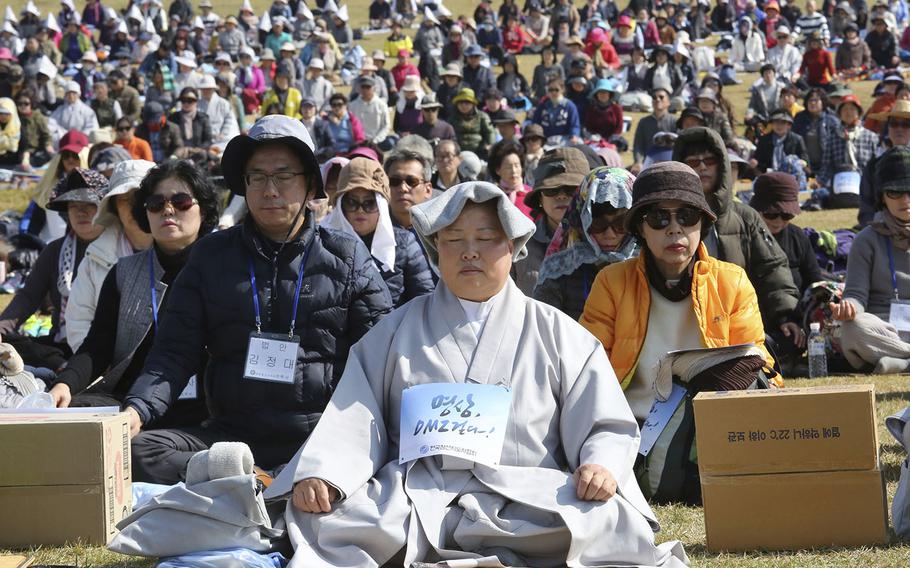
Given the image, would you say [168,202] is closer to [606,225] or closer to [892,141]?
[606,225]

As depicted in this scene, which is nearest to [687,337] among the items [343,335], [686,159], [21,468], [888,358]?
[343,335]

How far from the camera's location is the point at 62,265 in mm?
7656

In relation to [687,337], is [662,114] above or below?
above

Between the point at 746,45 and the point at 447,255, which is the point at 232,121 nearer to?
the point at 746,45

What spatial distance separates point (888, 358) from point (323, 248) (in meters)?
4.59

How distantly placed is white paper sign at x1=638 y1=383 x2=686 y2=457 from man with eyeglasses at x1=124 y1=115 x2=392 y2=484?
48.9 inches

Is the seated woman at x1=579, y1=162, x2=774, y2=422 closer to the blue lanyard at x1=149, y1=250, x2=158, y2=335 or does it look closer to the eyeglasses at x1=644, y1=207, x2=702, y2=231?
the eyeglasses at x1=644, y1=207, x2=702, y2=231

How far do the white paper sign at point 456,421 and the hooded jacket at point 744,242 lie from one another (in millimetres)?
3289

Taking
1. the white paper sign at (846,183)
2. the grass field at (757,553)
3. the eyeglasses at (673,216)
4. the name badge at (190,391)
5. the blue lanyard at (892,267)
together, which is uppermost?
the white paper sign at (846,183)

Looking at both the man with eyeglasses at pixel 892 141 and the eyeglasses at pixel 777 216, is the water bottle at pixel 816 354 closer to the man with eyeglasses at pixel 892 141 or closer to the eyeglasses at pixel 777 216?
the eyeglasses at pixel 777 216

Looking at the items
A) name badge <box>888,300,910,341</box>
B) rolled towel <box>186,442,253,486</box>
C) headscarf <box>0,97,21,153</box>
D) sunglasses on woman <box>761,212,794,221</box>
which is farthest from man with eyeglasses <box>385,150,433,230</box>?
headscarf <box>0,97,21,153</box>

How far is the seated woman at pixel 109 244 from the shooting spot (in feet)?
22.2

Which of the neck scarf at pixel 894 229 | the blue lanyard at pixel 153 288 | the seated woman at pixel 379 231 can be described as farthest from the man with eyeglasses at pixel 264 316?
the neck scarf at pixel 894 229

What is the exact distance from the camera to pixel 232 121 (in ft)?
67.6
